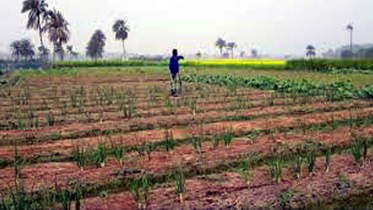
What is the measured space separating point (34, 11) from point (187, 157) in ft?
195

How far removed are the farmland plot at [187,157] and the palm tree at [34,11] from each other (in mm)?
51659

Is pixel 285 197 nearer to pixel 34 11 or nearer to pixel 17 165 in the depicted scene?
pixel 17 165

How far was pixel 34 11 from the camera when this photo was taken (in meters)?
59.7

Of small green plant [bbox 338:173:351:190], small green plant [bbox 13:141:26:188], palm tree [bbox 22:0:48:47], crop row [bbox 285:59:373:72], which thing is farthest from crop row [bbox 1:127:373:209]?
palm tree [bbox 22:0:48:47]

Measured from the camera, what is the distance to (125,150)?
7.46m

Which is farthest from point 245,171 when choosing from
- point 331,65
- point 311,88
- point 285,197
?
point 331,65

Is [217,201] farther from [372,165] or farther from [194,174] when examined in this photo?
[372,165]

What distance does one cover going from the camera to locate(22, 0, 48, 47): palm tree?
59138 millimetres

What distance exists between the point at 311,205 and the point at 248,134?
13.1 feet

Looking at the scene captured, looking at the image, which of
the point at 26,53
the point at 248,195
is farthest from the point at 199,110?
the point at 26,53

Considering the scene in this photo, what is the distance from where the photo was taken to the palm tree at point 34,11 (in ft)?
194

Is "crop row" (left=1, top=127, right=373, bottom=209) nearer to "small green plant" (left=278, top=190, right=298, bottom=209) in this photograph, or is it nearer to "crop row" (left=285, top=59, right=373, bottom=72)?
"small green plant" (left=278, top=190, right=298, bottom=209)

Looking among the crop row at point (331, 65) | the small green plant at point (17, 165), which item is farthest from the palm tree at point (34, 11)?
the small green plant at point (17, 165)

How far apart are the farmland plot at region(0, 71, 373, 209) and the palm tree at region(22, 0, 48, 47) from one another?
51659 millimetres
